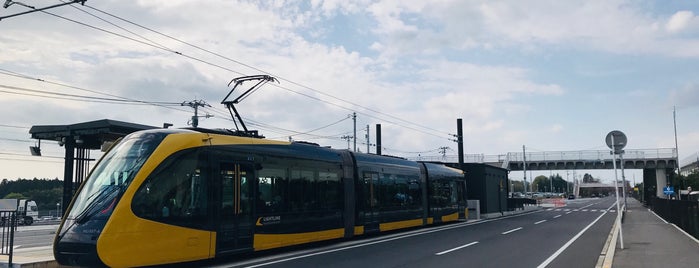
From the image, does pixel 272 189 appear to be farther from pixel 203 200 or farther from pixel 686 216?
pixel 686 216

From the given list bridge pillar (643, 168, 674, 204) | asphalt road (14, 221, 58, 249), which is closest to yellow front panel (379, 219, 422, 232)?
asphalt road (14, 221, 58, 249)

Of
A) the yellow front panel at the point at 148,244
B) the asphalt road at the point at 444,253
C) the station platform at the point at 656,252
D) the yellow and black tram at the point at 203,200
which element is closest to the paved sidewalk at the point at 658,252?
the station platform at the point at 656,252

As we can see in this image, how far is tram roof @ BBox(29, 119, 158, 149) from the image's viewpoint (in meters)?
17.2

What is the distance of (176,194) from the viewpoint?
Result: 1125 centimetres

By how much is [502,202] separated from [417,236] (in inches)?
1011

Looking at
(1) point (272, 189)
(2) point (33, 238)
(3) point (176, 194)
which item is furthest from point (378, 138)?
(3) point (176, 194)

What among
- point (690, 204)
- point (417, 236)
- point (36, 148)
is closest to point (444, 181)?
point (417, 236)

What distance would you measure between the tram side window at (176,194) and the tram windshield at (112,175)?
0.42m

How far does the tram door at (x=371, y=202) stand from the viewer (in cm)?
1912

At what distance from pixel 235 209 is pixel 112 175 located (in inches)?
119

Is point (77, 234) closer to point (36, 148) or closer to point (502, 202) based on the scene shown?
point (36, 148)

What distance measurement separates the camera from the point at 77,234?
10.1m

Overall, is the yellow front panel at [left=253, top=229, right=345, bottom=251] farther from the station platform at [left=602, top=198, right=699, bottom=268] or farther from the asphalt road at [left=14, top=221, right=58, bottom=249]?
the asphalt road at [left=14, top=221, right=58, bottom=249]

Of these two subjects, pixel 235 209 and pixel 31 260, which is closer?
pixel 31 260
